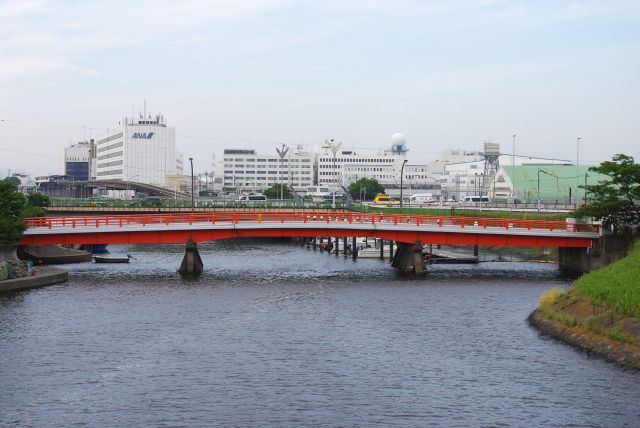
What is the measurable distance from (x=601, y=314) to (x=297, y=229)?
126 ft

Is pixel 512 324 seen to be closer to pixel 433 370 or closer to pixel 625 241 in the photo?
pixel 433 370

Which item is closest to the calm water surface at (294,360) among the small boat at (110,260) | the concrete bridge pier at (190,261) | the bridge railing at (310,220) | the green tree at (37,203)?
the bridge railing at (310,220)

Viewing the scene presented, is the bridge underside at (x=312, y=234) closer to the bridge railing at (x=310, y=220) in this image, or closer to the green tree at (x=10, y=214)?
the bridge railing at (x=310, y=220)

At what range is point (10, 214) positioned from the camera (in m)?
74.7

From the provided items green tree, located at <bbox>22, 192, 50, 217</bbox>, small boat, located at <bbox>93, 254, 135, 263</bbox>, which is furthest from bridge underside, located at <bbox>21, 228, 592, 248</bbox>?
small boat, located at <bbox>93, 254, 135, 263</bbox>

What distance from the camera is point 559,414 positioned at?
35.0 metres

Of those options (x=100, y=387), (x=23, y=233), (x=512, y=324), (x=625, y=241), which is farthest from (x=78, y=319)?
(x=625, y=241)

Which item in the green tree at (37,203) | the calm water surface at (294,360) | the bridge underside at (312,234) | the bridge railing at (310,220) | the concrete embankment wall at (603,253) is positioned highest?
the green tree at (37,203)

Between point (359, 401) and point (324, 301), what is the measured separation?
27081mm

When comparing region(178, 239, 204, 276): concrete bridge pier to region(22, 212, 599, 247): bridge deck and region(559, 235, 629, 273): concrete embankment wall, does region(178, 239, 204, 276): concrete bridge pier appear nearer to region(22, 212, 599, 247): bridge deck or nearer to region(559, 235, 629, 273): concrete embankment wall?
region(22, 212, 599, 247): bridge deck

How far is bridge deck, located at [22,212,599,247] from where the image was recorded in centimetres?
7788

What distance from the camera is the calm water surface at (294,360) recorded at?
35.2 meters

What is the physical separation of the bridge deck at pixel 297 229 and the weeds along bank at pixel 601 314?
19.7 metres

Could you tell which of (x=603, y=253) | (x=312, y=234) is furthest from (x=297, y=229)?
(x=603, y=253)
